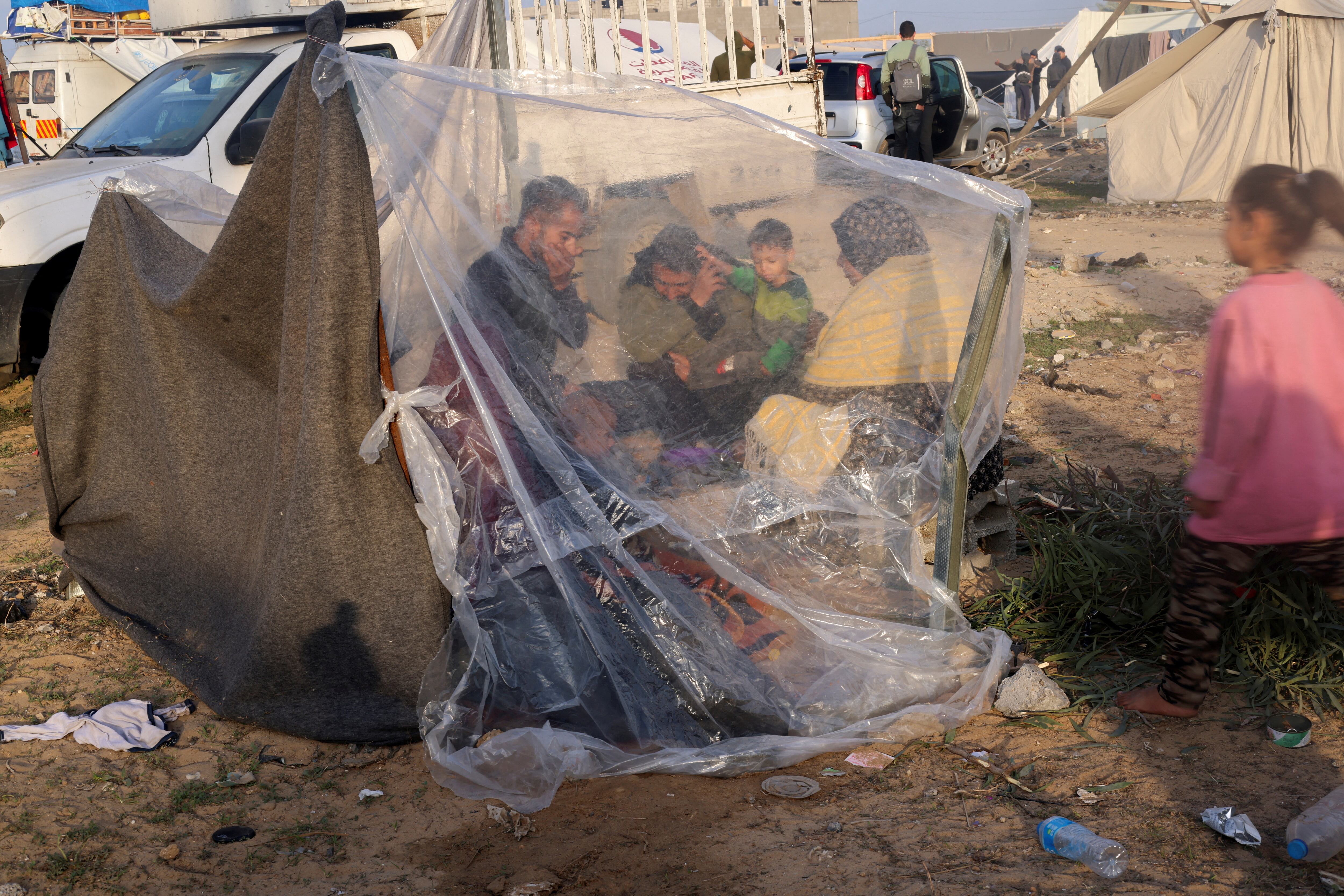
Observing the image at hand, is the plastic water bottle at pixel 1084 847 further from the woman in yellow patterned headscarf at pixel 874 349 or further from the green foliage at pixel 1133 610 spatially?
the woman in yellow patterned headscarf at pixel 874 349

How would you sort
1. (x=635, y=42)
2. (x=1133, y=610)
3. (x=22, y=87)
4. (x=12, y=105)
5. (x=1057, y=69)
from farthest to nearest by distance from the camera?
(x=1057, y=69), (x=22, y=87), (x=635, y=42), (x=12, y=105), (x=1133, y=610)

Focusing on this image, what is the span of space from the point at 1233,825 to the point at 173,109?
6.52 metres

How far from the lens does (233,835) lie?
8.34 feet

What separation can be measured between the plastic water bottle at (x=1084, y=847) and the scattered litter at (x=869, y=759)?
460 mm

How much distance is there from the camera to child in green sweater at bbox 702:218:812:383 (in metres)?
2.95

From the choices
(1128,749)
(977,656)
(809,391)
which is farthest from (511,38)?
(1128,749)

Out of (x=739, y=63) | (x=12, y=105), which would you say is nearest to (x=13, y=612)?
(x=739, y=63)

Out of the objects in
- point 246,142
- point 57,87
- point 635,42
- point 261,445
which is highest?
point 57,87

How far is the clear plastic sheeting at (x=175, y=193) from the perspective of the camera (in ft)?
12.2

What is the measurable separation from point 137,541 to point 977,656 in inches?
114

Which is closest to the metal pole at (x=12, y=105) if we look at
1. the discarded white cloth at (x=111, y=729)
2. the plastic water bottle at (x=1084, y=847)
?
the discarded white cloth at (x=111, y=729)

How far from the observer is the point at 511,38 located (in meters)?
5.65

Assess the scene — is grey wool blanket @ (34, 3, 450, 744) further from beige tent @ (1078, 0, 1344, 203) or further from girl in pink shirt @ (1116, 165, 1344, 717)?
beige tent @ (1078, 0, 1344, 203)

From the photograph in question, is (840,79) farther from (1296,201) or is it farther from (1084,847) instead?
(1084,847)
